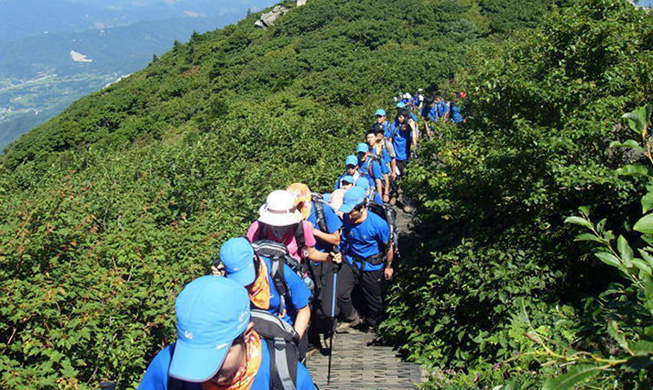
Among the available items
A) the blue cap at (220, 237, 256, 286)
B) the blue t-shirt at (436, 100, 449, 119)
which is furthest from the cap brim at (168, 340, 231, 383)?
the blue t-shirt at (436, 100, 449, 119)

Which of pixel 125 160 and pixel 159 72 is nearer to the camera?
pixel 125 160

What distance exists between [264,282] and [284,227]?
891 millimetres

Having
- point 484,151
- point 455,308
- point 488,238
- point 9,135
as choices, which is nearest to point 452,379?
point 455,308

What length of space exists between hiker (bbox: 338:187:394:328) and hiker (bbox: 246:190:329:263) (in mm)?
960

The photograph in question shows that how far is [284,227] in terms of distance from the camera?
14.4ft

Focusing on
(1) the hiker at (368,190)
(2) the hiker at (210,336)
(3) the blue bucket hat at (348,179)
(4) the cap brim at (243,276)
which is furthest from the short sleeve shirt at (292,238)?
(3) the blue bucket hat at (348,179)

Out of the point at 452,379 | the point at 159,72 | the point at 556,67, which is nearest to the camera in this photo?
the point at 452,379

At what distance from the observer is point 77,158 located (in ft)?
42.0

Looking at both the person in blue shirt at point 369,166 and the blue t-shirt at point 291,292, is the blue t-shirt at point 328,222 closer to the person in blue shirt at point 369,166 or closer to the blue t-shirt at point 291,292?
the blue t-shirt at point 291,292

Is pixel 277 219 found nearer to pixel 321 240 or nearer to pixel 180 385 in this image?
pixel 321 240

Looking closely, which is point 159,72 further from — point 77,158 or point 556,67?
point 556,67

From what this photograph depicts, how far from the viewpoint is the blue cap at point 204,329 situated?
2.00 metres

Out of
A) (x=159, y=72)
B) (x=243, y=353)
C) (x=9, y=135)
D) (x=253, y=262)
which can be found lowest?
(x=9, y=135)

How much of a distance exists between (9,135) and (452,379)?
21515 centimetres
